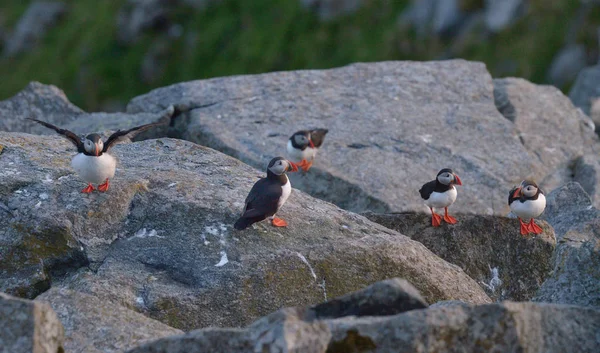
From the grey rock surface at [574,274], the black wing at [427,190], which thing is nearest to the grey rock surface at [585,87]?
the black wing at [427,190]

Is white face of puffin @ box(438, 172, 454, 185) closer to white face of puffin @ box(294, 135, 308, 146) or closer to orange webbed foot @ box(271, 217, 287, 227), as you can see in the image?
white face of puffin @ box(294, 135, 308, 146)

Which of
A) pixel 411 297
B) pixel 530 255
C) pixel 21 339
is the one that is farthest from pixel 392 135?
pixel 21 339

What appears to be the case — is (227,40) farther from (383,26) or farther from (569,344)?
(569,344)

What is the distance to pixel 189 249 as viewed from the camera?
8586mm

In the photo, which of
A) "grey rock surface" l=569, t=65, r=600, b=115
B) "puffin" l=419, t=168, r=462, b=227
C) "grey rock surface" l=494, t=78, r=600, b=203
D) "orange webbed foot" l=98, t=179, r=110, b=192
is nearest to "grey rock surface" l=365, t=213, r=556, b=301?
"puffin" l=419, t=168, r=462, b=227

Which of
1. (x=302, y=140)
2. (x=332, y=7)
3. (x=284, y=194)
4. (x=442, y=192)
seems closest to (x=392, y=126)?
(x=302, y=140)

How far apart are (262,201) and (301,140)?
411 centimetres

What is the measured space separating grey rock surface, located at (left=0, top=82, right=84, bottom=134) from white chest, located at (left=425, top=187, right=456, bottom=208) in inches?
237

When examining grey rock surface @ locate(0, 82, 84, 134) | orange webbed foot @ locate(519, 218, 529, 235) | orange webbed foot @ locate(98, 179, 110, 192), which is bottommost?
grey rock surface @ locate(0, 82, 84, 134)

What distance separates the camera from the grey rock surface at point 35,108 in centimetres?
1423

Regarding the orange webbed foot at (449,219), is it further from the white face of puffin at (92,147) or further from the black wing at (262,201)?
the white face of puffin at (92,147)

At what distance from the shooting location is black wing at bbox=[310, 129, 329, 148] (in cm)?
1316

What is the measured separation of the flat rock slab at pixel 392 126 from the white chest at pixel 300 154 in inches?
9.1

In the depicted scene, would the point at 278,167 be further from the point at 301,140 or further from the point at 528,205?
the point at 301,140
